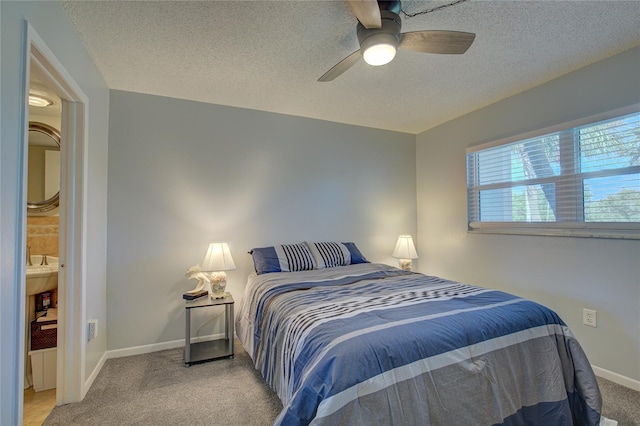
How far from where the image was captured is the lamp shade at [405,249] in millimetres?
3561

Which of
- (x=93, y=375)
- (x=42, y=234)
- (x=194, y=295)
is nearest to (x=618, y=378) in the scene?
(x=194, y=295)

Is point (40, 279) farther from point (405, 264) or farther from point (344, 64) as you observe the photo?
point (405, 264)

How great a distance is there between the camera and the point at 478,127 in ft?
10.5

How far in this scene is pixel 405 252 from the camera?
11.7ft

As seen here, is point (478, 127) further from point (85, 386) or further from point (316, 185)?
point (85, 386)

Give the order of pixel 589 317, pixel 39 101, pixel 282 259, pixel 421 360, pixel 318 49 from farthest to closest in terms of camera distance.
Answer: pixel 282 259 < pixel 39 101 < pixel 589 317 < pixel 318 49 < pixel 421 360

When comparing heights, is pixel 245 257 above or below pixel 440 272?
above

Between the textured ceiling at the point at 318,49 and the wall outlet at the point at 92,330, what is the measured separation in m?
1.96

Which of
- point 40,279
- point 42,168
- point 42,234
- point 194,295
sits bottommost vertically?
point 194,295

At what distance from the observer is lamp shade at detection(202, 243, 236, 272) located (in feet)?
8.45

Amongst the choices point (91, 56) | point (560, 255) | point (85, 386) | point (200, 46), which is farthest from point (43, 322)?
point (560, 255)

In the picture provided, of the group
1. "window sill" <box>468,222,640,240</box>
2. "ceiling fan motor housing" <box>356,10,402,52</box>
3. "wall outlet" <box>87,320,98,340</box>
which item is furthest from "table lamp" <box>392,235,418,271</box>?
"wall outlet" <box>87,320,98,340</box>

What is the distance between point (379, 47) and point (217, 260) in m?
2.08

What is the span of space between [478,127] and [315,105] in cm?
181
